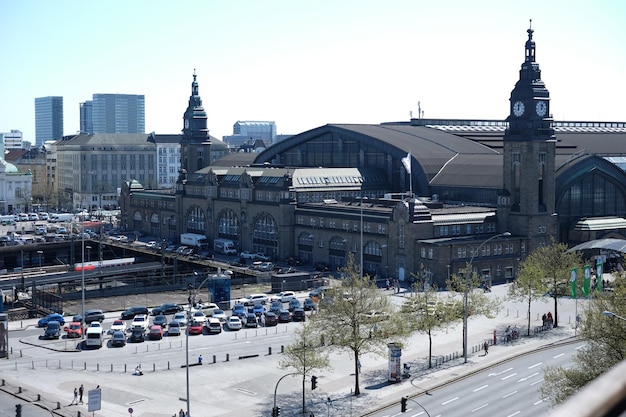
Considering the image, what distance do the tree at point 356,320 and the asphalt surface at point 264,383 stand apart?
7.00 feet

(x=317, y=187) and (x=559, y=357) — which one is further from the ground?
(x=317, y=187)

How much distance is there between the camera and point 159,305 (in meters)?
89.8

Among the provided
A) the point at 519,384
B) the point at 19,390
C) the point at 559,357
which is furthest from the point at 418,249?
the point at 19,390

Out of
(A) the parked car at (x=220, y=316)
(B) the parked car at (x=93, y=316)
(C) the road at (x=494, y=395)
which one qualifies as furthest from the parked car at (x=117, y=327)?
(C) the road at (x=494, y=395)

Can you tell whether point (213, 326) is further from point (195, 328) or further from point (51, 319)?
point (51, 319)

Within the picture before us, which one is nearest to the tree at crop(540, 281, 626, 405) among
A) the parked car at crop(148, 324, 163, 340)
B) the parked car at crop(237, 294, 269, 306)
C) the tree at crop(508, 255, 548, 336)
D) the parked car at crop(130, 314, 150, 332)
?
the tree at crop(508, 255, 548, 336)

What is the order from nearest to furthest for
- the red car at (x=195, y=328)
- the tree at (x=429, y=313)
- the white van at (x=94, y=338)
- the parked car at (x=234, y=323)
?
the tree at (x=429, y=313) < the white van at (x=94, y=338) < the red car at (x=195, y=328) < the parked car at (x=234, y=323)

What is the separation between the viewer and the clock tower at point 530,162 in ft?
342

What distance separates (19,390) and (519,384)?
101ft

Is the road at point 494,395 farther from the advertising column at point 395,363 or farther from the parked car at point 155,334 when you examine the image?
the parked car at point 155,334

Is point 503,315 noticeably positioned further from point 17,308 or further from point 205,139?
point 205,139

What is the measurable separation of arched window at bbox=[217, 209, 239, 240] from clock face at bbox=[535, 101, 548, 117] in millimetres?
49173

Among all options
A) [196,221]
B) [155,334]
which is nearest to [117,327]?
[155,334]

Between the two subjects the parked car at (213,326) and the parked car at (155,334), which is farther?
the parked car at (213,326)
